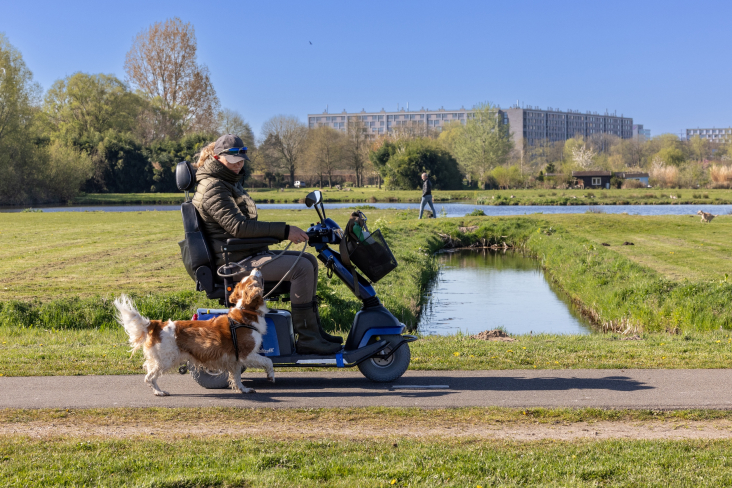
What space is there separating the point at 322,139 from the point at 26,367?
91.6 m

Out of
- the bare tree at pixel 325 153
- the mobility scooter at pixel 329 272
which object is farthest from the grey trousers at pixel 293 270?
the bare tree at pixel 325 153

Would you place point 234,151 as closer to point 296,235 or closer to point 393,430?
point 296,235

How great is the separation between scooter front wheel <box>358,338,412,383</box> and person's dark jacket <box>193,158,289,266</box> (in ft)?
4.81

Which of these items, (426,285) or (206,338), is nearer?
(206,338)

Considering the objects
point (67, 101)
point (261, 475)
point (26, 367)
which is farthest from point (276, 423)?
point (67, 101)

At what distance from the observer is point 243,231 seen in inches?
242

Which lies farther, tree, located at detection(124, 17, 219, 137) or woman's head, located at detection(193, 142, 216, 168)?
tree, located at detection(124, 17, 219, 137)

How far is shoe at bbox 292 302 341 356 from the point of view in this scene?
251 inches

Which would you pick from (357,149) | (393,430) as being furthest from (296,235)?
(357,149)

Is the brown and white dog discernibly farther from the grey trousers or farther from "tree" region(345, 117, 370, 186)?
"tree" region(345, 117, 370, 186)

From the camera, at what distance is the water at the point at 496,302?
43.5ft

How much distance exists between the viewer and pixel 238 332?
19.6 ft

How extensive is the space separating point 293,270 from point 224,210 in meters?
0.82

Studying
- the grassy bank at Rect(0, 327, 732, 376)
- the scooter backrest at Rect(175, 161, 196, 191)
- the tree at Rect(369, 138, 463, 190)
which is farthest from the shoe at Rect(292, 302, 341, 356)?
the tree at Rect(369, 138, 463, 190)
